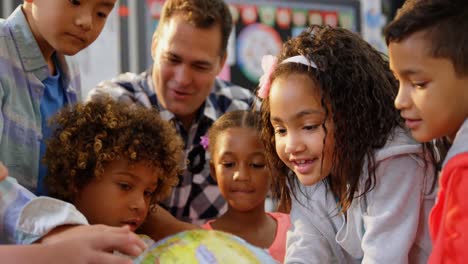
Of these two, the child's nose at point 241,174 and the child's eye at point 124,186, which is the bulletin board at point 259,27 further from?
the child's eye at point 124,186

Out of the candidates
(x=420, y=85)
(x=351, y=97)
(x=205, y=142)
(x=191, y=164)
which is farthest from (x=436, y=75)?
(x=191, y=164)

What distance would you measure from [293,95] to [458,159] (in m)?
0.57

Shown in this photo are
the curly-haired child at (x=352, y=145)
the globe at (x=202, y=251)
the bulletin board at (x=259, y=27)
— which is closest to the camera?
the globe at (x=202, y=251)

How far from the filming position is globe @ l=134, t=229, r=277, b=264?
1635 millimetres

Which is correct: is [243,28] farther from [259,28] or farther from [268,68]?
[268,68]

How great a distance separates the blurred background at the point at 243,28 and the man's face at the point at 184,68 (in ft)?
4.21

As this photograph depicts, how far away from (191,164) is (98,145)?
838 mm

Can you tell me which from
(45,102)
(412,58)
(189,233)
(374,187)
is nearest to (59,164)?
(45,102)

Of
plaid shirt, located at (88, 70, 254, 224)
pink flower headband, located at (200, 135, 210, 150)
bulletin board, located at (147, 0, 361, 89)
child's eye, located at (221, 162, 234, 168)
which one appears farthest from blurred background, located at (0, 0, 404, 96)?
child's eye, located at (221, 162, 234, 168)

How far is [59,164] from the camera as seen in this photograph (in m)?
2.41

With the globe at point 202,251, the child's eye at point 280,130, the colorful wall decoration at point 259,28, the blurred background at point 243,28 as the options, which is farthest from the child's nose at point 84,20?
the colorful wall decoration at point 259,28

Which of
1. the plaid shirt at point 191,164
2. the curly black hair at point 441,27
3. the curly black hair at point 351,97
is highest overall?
the curly black hair at point 441,27

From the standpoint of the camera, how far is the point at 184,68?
10.3 feet

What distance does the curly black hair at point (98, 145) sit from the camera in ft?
7.90
